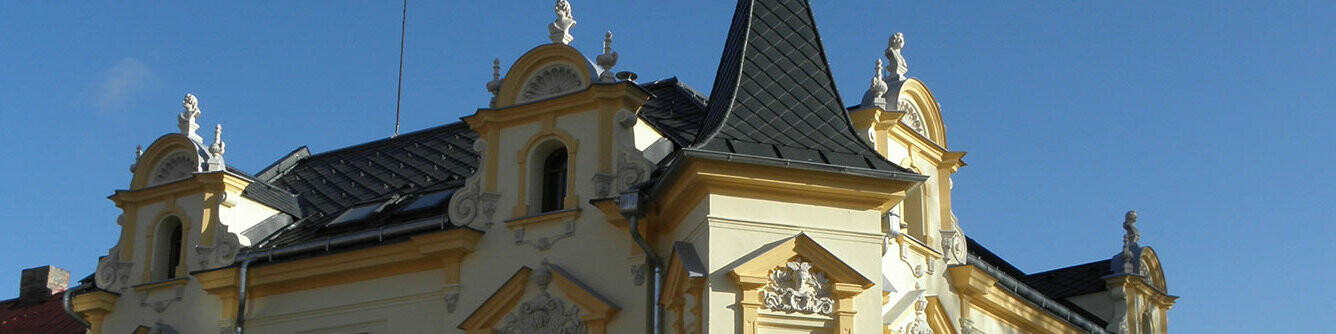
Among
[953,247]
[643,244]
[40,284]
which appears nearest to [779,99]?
[643,244]

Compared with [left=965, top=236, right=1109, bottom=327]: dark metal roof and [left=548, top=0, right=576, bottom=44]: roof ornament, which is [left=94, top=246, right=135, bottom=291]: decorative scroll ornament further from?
[left=965, top=236, right=1109, bottom=327]: dark metal roof

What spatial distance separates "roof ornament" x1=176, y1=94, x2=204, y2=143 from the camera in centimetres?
2906

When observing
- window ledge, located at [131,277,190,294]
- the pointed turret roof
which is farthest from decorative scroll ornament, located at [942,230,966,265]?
window ledge, located at [131,277,190,294]

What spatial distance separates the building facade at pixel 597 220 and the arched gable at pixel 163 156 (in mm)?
32

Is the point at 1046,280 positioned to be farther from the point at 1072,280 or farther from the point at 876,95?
the point at 876,95

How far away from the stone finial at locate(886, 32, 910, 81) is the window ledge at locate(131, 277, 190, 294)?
11372 mm

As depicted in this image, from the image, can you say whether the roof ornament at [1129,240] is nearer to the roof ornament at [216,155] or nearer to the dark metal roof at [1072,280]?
the dark metal roof at [1072,280]

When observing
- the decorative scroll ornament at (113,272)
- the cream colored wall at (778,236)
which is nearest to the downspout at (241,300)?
the decorative scroll ornament at (113,272)

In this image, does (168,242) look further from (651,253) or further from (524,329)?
(651,253)

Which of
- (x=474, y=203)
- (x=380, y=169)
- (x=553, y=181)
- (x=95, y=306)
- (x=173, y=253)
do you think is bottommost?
(x=95, y=306)

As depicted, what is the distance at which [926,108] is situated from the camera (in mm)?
28375

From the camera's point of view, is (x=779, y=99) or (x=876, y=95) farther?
(x=876, y=95)

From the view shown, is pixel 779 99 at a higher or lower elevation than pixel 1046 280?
lower

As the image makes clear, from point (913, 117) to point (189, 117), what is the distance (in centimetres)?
1163
